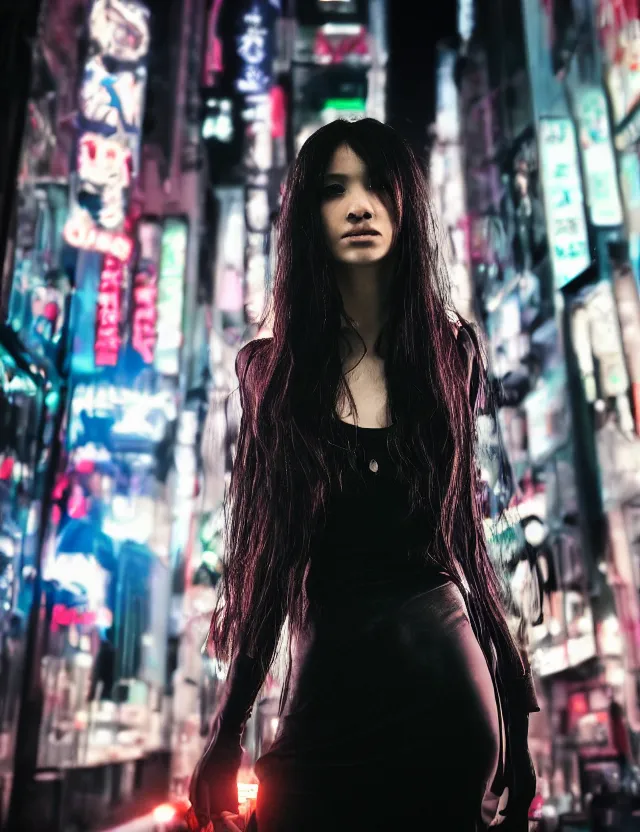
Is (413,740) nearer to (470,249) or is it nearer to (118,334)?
(118,334)

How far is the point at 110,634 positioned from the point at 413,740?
793 cm

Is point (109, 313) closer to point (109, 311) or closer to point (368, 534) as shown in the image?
point (109, 311)

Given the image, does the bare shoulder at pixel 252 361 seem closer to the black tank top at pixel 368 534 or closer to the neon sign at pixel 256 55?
the black tank top at pixel 368 534

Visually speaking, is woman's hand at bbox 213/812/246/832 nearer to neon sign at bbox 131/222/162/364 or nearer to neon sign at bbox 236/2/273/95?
neon sign at bbox 131/222/162/364

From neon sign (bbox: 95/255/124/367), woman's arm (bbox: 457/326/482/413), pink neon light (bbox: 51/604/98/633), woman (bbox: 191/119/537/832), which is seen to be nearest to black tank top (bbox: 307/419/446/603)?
woman (bbox: 191/119/537/832)

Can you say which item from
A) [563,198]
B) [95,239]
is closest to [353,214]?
[95,239]

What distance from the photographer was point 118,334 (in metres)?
7.49

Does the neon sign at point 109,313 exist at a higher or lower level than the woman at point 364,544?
higher

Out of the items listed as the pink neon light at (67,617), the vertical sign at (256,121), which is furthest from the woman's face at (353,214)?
the vertical sign at (256,121)

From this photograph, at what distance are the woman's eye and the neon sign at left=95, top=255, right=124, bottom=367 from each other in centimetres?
661

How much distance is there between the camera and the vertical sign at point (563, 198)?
8.11 m

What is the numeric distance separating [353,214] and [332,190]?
0.06 meters

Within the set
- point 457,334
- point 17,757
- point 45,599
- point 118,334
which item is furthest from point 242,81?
point 457,334

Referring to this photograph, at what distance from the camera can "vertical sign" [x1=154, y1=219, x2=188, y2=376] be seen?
27.7ft
